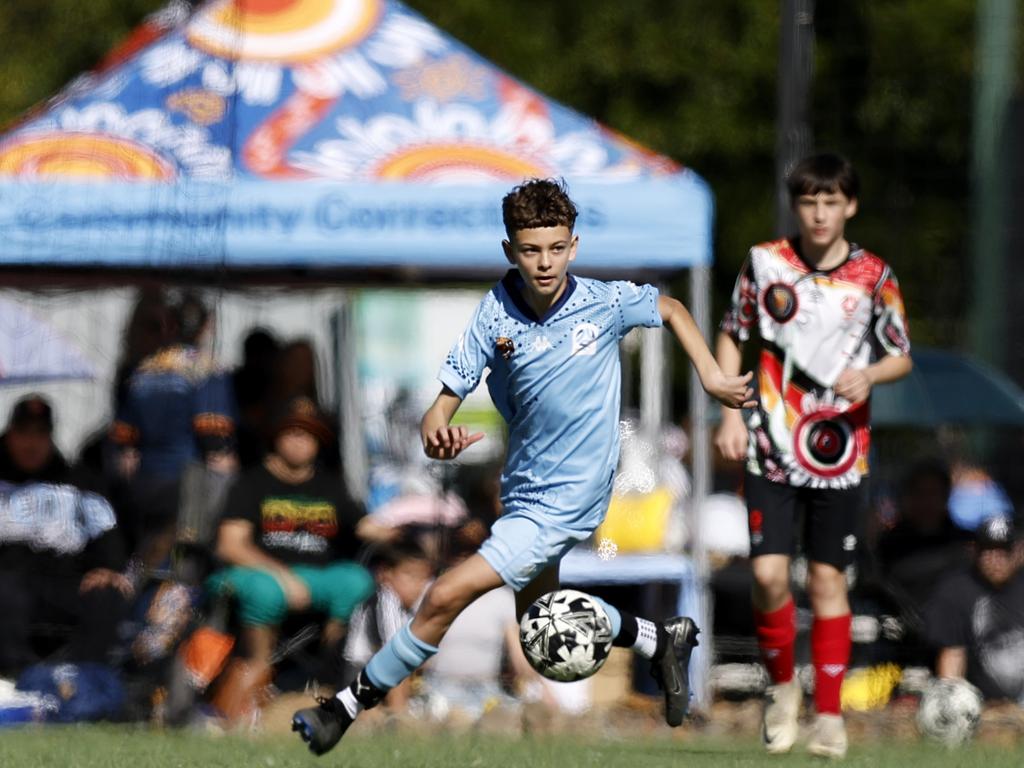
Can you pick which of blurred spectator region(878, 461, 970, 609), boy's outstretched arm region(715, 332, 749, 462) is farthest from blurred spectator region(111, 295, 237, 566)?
blurred spectator region(878, 461, 970, 609)

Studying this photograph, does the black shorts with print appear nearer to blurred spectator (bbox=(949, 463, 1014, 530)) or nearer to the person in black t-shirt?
the person in black t-shirt

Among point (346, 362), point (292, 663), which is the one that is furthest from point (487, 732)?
point (346, 362)

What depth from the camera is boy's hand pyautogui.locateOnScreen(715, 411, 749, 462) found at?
298 inches

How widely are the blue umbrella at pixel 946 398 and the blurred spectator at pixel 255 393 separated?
3.79 m

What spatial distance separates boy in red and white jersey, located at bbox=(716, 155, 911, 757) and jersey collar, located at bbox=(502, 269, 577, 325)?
1182 mm

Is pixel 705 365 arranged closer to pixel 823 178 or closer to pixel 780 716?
pixel 823 178

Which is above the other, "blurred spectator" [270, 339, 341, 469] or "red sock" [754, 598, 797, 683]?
"blurred spectator" [270, 339, 341, 469]

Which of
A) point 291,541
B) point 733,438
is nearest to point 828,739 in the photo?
point 733,438

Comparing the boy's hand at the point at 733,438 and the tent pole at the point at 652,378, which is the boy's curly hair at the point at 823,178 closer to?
the boy's hand at the point at 733,438

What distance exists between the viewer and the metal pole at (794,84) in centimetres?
1103

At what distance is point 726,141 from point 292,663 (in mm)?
12943

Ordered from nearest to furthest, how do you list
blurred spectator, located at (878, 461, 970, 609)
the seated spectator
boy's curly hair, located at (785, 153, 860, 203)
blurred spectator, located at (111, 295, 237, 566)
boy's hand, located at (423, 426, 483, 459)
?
boy's hand, located at (423, 426, 483, 459) → boy's curly hair, located at (785, 153, 860, 203) → the seated spectator → blurred spectator, located at (111, 295, 237, 566) → blurred spectator, located at (878, 461, 970, 609)

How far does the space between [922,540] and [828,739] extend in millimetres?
4302

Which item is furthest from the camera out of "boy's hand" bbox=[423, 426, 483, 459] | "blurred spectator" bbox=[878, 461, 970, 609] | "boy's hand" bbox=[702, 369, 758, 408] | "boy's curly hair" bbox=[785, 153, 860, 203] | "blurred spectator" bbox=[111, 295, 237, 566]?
"blurred spectator" bbox=[878, 461, 970, 609]
